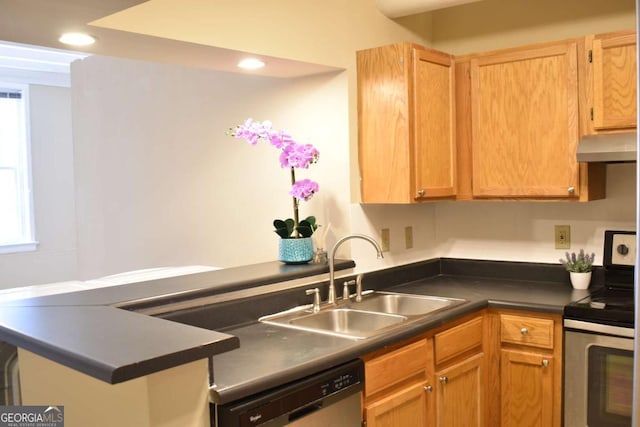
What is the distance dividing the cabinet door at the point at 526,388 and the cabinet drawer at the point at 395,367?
1.83ft

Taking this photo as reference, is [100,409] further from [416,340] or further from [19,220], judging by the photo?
[19,220]

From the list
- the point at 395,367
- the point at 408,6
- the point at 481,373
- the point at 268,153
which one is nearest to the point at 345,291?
the point at 395,367

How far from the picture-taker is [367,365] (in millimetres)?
2107

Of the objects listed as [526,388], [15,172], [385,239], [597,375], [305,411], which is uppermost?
[15,172]

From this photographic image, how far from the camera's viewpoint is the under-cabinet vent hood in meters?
2.89

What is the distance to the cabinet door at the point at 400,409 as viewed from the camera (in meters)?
2.14

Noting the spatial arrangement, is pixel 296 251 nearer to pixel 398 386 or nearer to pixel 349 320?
pixel 349 320

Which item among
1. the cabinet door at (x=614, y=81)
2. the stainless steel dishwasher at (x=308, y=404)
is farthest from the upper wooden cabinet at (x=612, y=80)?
the stainless steel dishwasher at (x=308, y=404)

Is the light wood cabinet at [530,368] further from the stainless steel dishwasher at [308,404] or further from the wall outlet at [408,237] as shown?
the stainless steel dishwasher at [308,404]

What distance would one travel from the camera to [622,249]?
2.91 meters

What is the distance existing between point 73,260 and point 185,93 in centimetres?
333

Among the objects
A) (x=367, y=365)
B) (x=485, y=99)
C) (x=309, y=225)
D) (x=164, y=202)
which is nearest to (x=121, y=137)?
(x=164, y=202)

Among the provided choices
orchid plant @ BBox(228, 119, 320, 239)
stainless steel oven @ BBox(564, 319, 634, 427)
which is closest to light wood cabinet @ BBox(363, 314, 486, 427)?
stainless steel oven @ BBox(564, 319, 634, 427)

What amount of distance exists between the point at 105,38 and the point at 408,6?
151 cm
